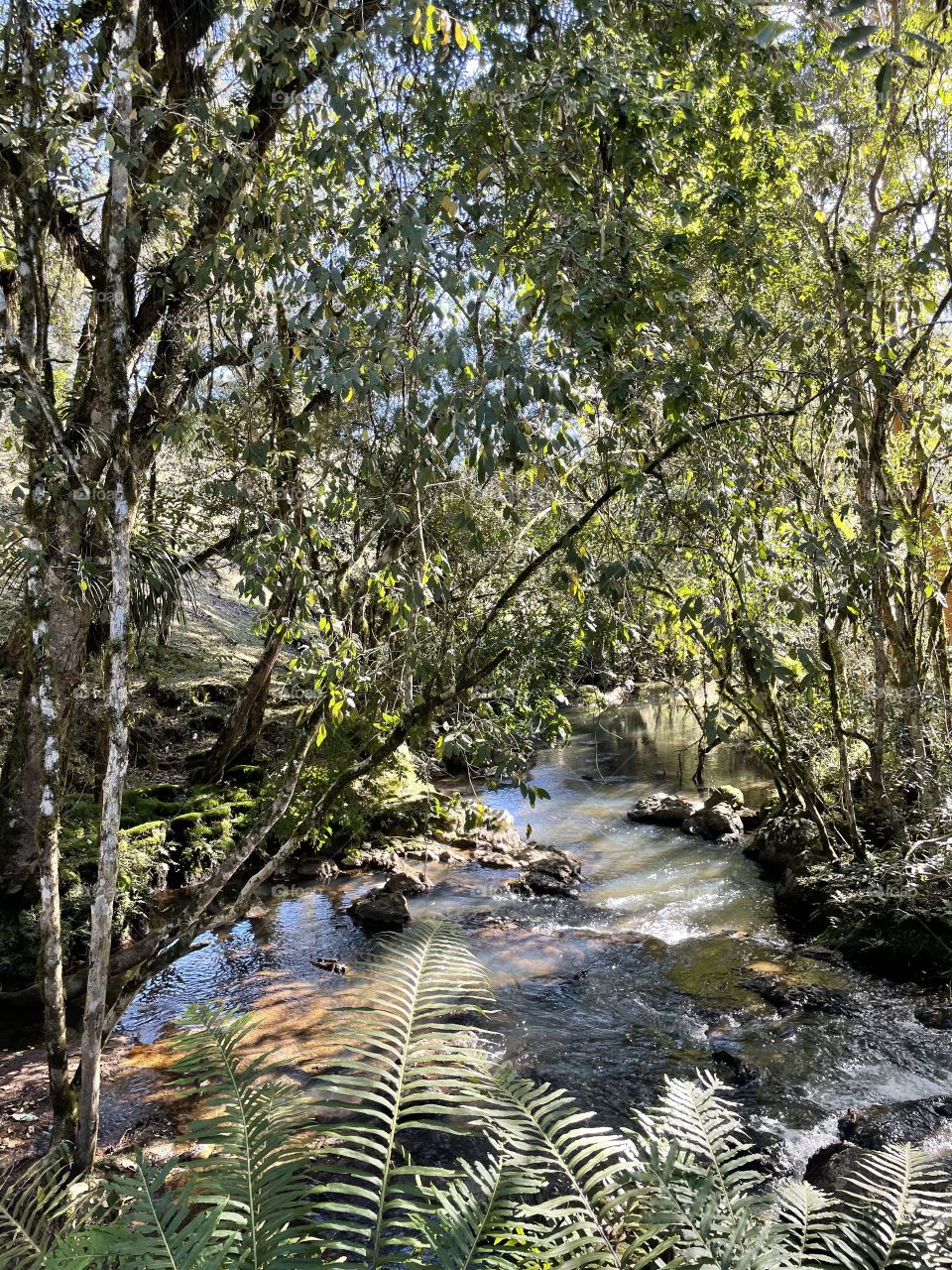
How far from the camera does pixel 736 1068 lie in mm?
6176

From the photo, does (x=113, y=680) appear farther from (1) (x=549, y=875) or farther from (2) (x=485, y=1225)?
(1) (x=549, y=875)

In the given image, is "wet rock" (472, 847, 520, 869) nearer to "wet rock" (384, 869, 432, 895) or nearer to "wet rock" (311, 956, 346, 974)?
"wet rock" (384, 869, 432, 895)

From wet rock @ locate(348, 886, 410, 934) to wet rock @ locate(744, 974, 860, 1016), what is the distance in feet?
11.6

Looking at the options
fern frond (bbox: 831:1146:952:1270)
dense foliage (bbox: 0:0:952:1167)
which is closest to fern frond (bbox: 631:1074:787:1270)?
fern frond (bbox: 831:1146:952:1270)

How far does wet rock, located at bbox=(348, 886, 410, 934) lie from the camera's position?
899cm

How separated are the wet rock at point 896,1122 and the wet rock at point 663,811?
719 centimetres

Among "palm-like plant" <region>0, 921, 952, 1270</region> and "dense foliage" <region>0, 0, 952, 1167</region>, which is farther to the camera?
"dense foliage" <region>0, 0, 952, 1167</region>

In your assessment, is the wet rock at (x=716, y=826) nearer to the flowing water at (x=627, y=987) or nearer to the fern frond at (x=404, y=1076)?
the flowing water at (x=627, y=987)

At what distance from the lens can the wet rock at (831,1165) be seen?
450 centimetres

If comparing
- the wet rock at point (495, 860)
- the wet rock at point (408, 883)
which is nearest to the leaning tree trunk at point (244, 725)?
the wet rock at point (408, 883)

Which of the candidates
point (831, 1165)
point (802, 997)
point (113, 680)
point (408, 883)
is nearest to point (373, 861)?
point (408, 883)

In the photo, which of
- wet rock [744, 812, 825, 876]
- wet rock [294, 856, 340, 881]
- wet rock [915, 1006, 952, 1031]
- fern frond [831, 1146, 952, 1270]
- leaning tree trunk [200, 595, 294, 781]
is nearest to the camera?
fern frond [831, 1146, 952, 1270]

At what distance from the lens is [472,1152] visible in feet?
17.1

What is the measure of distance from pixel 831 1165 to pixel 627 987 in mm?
3093
